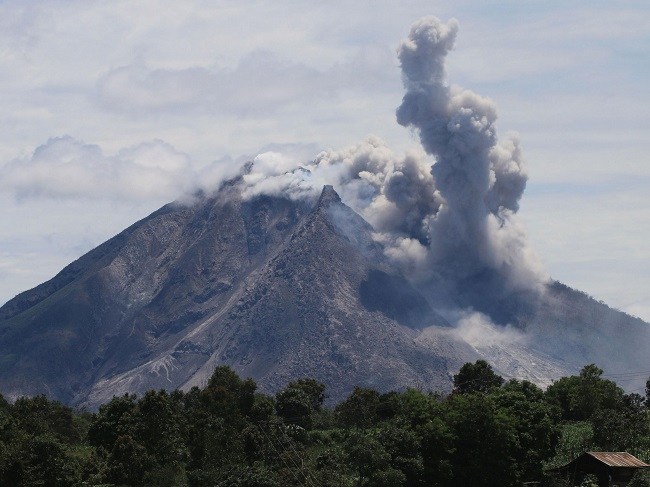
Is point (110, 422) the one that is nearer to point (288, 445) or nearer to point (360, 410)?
point (288, 445)

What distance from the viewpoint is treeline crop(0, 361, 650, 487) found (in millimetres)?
92812

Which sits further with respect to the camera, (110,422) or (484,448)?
(110,422)

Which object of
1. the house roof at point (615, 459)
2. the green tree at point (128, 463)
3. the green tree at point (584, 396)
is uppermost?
the green tree at point (584, 396)

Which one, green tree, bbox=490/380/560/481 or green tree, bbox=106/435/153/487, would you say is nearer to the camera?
green tree, bbox=106/435/153/487

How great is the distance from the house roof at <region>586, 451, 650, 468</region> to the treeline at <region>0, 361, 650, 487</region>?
439 cm

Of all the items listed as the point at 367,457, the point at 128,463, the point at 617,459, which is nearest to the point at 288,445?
the point at 367,457

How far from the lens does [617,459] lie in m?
99.4

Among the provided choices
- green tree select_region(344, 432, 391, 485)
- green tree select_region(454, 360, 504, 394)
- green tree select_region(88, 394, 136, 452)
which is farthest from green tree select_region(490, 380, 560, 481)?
green tree select_region(454, 360, 504, 394)

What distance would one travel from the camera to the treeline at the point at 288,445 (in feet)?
305

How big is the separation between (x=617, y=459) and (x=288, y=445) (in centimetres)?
2861

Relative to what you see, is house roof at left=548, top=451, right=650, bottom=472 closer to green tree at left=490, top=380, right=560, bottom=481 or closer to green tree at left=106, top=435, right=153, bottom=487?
green tree at left=490, top=380, right=560, bottom=481

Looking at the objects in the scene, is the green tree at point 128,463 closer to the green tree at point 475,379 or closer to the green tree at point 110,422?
the green tree at point 110,422

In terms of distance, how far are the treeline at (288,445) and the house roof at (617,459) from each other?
14.4 ft

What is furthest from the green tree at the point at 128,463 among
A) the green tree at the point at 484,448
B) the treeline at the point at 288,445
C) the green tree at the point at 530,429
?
the green tree at the point at 530,429
